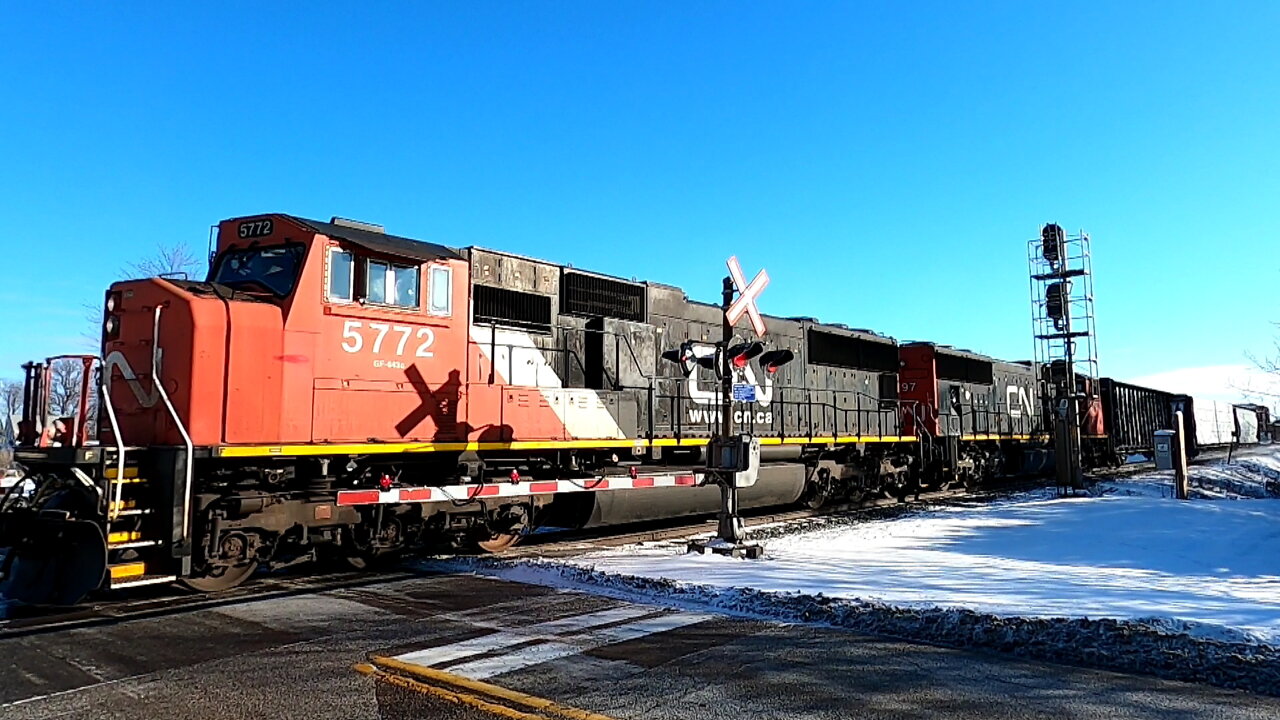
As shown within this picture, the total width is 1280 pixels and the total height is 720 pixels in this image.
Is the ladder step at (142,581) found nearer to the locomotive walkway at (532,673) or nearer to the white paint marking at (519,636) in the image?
the locomotive walkway at (532,673)

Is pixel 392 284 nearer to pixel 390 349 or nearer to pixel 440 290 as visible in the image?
pixel 440 290

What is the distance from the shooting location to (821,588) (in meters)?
7.68

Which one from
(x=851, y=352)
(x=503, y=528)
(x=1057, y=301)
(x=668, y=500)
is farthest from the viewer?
(x=1057, y=301)

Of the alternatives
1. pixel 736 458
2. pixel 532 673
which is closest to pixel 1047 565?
pixel 736 458

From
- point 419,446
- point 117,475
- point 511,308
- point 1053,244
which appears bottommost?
point 117,475

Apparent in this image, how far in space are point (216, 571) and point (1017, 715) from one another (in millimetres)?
6820

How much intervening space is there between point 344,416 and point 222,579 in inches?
73.3

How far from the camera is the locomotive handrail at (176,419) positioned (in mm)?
7109

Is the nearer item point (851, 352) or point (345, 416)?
point (345, 416)

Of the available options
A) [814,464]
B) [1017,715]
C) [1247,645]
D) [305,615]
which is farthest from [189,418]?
[814,464]

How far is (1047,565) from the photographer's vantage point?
923 cm

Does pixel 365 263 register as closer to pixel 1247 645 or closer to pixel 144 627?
pixel 144 627

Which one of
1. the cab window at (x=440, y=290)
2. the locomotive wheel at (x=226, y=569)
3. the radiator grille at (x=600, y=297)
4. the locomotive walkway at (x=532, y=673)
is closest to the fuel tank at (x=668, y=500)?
the radiator grille at (x=600, y=297)

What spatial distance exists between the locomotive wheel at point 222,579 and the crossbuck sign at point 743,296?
5653 mm
